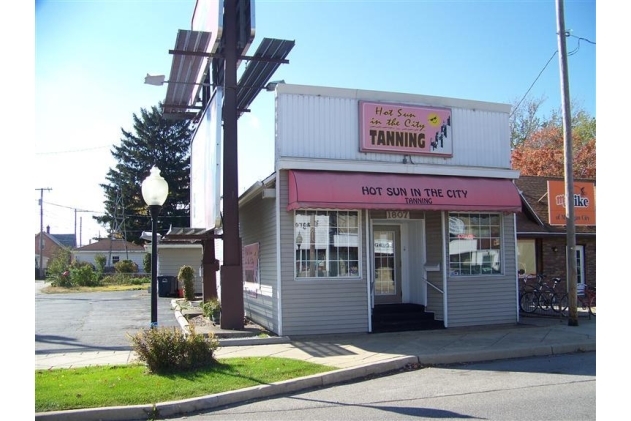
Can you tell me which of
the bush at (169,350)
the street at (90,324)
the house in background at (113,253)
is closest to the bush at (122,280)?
the street at (90,324)

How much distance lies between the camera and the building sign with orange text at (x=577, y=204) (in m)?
18.5

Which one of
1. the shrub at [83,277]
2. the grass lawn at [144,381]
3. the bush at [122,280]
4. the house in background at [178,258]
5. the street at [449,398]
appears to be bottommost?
the bush at [122,280]

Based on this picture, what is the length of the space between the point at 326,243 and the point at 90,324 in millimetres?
7701

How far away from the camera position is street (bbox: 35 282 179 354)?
40.3 feet

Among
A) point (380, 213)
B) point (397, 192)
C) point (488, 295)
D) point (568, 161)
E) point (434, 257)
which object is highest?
point (568, 161)

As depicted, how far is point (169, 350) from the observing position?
8.83 m

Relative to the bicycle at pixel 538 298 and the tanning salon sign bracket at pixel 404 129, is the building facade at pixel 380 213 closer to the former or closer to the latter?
the tanning salon sign bracket at pixel 404 129

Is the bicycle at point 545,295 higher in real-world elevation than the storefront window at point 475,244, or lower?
lower

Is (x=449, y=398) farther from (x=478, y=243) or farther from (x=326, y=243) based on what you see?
(x=478, y=243)

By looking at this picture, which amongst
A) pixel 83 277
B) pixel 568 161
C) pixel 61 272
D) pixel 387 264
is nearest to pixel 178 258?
pixel 83 277

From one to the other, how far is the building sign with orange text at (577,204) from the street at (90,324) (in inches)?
491

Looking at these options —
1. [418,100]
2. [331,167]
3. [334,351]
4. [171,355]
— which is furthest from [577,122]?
[171,355]

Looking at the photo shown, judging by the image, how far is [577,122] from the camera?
3878cm

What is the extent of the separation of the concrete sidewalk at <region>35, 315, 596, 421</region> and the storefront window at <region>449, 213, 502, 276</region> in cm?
155
